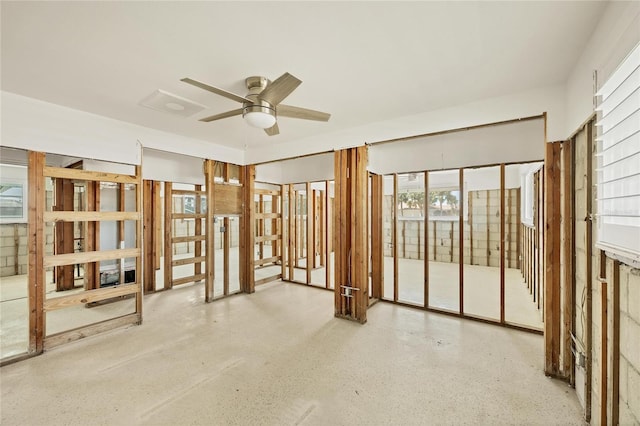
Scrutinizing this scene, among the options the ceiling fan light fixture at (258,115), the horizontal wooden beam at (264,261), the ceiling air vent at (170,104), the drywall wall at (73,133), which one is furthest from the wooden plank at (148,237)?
the ceiling fan light fixture at (258,115)

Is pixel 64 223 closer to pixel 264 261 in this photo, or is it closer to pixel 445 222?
pixel 264 261

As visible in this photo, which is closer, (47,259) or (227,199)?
(47,259)

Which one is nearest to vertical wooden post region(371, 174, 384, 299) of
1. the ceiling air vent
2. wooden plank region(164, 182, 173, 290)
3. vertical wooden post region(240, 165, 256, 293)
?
vertical wooden post region(240, 165, 256, 293)

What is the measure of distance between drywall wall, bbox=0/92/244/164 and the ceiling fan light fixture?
6.81 ft

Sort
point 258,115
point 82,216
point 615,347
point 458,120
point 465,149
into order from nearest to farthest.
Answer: point 615,347, point 258,115, point 458,120, point 82,216, point 465,149

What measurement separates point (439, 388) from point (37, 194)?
12.8 feet

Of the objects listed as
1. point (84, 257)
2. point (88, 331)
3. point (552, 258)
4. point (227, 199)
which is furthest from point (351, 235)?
point (88, 331)

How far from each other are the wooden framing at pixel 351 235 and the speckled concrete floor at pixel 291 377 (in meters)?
0.26

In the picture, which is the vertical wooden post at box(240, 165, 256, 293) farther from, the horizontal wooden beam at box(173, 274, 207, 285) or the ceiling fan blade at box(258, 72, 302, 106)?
the ceiling fan blade at box(258, 72, 302, 106)

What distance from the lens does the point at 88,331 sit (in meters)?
2.87

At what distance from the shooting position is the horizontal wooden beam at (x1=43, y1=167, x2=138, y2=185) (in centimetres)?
264

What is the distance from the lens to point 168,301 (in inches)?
160

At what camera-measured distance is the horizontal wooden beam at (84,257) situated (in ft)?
8.68

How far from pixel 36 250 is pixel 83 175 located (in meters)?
0.82
